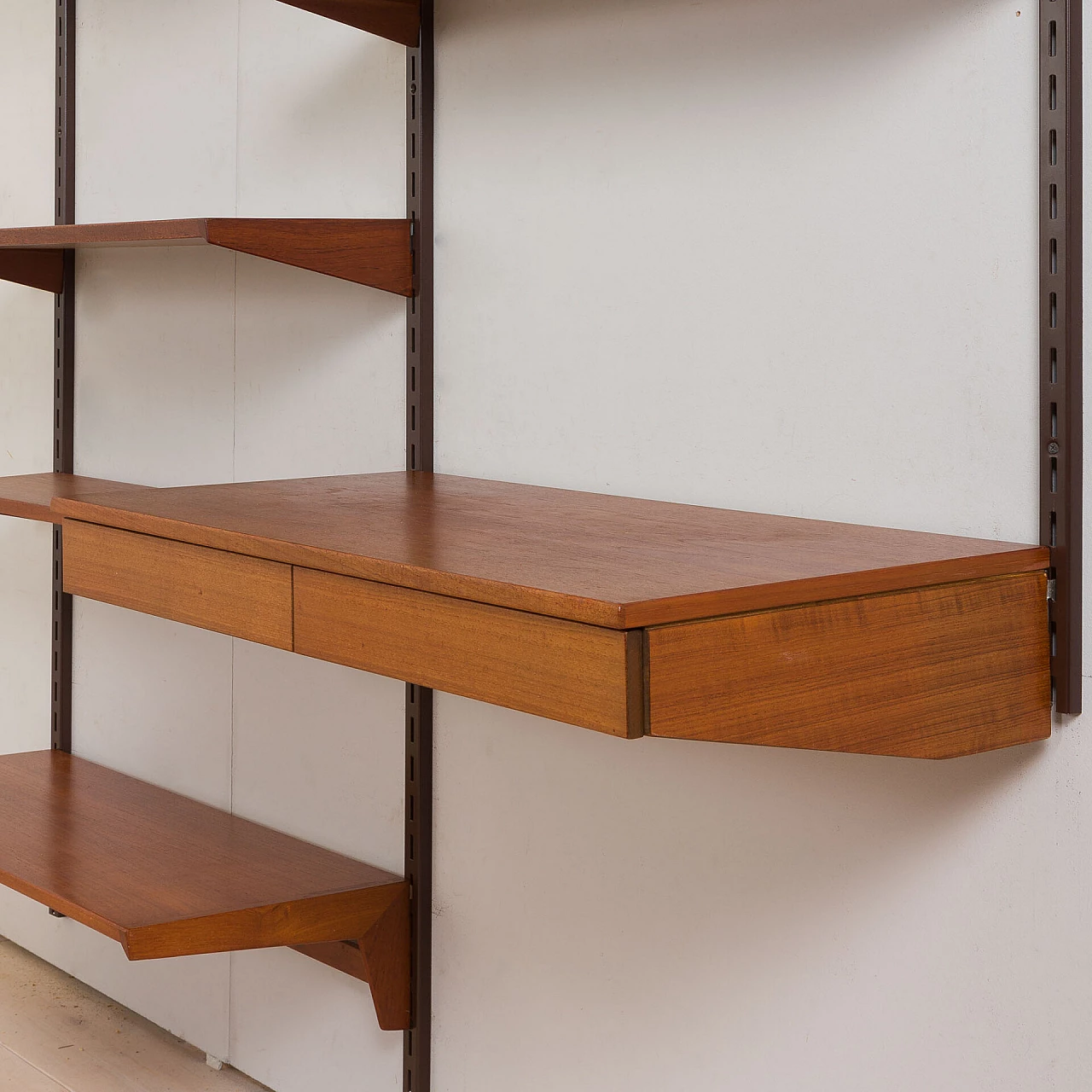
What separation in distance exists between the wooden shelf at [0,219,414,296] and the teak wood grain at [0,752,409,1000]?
2.34ft

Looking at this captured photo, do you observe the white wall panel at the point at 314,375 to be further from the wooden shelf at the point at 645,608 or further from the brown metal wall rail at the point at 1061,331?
the brown metal wall rail at the point at 1061,331

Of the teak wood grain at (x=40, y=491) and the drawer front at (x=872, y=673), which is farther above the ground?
the teak wood grain at (x=40, y=491)

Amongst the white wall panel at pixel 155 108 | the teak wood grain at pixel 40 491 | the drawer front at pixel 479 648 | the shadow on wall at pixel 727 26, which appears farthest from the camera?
the white wall panel at pixel 155 108

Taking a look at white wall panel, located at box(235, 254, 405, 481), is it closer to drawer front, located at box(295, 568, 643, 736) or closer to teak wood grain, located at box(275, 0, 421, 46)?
teak wood grain, located at box(275, 0, 421, 46)

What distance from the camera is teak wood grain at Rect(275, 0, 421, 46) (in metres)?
1.61

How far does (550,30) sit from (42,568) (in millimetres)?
1325

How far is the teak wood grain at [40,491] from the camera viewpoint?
1891 mm

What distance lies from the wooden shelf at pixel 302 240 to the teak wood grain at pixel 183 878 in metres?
0.71

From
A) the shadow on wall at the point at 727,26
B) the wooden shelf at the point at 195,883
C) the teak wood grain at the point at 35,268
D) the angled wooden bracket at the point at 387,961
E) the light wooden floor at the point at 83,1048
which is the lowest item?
the light wooden floor at the point at 83,1048

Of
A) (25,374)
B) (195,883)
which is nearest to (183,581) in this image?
(195,883)

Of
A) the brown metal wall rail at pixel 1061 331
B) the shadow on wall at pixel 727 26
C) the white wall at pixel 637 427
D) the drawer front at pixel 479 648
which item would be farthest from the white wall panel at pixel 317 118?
the brown metal wall rail at pixel 1061 331

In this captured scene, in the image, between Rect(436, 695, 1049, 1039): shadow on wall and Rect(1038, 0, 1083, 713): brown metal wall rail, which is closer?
Rect(1038, 0, 1083, 713): brown metal wall rail

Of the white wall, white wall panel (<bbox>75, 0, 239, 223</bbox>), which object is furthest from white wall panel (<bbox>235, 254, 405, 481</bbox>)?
white wall panel (<bbox>75, 0, 239, 223</bbox>)

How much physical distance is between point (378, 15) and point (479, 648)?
93 cm
